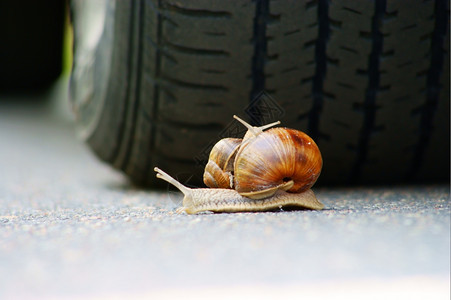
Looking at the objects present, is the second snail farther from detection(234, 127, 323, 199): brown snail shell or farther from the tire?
the tire

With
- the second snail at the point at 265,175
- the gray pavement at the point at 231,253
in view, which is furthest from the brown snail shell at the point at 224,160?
the gray pavement at the point at 231,253

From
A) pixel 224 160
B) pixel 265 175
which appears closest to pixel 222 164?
pixel 224 160

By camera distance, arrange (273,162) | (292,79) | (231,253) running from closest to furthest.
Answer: (231,253)
(273,162)
(292,79)

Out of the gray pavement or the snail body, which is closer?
the gray pavement

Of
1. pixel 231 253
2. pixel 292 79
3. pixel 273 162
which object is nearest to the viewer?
pixel 231 253

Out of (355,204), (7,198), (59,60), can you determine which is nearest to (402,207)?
(355,204)

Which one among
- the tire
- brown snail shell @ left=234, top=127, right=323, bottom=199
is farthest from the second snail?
the tire

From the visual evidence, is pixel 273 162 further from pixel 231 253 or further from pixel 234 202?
pixel 231 253
